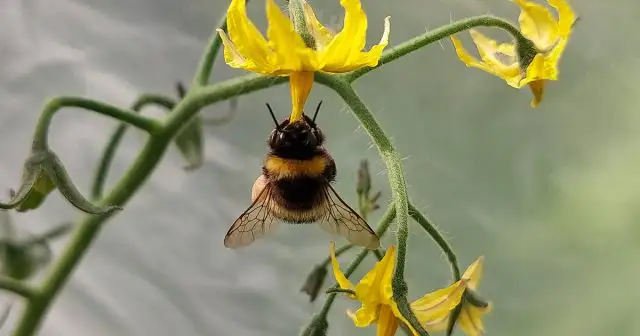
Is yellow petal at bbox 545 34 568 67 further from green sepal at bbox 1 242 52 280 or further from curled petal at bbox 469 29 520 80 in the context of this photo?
green sepal at bbox 1 242 52 280

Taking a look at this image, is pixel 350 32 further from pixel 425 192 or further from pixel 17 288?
pixel 425 192

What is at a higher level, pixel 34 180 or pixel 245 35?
pixel 245 35

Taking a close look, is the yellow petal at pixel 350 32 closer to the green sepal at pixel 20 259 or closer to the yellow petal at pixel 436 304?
the yellow petal at pixel 436 304

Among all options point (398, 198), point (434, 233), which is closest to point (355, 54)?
point (398, 198)

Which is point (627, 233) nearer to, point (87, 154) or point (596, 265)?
point (596, 265)

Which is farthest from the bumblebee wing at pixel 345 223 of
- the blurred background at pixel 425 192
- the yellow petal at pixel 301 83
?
the blurred background at pixel 425 192

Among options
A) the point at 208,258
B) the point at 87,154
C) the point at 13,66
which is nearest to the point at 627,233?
the point at 208,258
